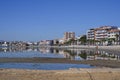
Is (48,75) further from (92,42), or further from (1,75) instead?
(92,42)

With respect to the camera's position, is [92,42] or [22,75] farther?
[92,42]

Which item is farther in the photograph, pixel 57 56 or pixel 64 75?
pixel 57 56

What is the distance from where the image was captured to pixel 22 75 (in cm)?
1366

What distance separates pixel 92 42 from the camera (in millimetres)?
193375

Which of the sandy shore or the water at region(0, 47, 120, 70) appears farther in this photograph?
the water at region(0, 47, 120, 70)

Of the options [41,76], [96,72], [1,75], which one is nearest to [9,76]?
[1,75]

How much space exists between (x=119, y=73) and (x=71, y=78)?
2644 millimetres

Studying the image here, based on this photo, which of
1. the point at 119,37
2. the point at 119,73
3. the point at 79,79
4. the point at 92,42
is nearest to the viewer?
the point at 79,79

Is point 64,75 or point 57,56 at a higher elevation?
point 64,75

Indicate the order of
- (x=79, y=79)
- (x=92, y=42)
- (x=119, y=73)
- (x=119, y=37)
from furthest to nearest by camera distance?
1. (x=92, y=42)
2. (x=119, y=37)
3. (x=119, y=73)
4. (x=79, y=79)

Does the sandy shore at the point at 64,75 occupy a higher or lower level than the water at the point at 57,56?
higher

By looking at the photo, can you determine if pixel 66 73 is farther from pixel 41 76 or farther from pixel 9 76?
pixel 9 76

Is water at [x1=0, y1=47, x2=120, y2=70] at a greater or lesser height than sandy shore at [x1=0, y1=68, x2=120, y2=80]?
lesser

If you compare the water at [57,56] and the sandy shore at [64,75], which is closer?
the sandy shore at [64,75]
